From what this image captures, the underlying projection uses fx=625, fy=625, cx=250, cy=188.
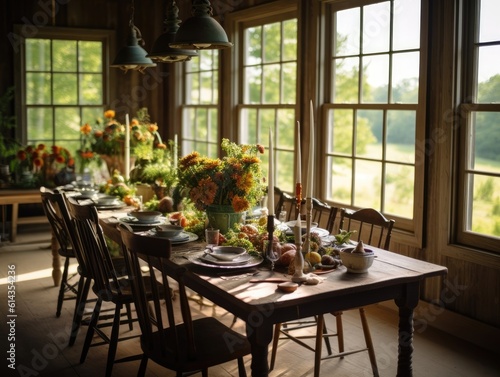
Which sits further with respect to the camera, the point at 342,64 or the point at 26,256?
the point at 26,256

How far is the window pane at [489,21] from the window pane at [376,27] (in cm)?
78

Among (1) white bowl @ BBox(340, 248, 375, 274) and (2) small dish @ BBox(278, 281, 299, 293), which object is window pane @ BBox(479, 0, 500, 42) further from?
(2) small dish @ BBox(278, 281, 299, 293)

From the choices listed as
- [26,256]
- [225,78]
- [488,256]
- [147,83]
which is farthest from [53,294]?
[147,83]

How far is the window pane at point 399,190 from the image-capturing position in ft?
14.1

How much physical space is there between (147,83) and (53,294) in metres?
3.62

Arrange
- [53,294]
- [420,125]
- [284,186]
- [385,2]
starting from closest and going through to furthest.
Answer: [420,125] → [385,2] → [53,294] → [284,186]

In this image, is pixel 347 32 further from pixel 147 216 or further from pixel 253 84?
pixel 147 216

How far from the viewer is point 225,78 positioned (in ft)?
20.4

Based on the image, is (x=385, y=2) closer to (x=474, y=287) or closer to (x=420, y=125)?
(x=420, y=125)

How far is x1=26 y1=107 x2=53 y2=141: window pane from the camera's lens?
7.36m

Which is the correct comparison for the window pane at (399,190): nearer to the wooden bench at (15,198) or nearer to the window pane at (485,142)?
the window pane at (485,142)

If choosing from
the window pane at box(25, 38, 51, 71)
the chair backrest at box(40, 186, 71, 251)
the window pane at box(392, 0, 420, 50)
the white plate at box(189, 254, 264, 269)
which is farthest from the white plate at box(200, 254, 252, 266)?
the window pane at box(25, 38, 51, 71)

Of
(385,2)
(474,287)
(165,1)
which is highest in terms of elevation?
(165,1)

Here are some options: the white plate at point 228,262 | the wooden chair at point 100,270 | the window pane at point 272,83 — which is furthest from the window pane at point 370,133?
Result: the wooden chair at point 100,270
